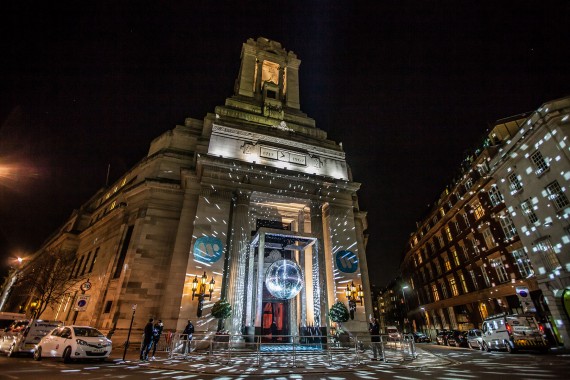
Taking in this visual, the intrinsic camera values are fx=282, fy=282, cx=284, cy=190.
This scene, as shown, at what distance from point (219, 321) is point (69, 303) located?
907 inches

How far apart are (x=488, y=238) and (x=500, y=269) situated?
3.61 meters

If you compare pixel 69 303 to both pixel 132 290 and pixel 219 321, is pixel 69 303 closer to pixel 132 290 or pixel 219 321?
pixel 132 290

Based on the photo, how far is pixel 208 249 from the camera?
2067cm

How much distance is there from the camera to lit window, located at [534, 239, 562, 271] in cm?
2173

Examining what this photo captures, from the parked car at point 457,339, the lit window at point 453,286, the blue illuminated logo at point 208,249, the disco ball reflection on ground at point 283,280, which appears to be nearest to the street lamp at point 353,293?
the disco ball reflection on ground at point 283,280

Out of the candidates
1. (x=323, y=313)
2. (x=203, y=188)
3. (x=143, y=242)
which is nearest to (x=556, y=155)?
(x=323, y=313)

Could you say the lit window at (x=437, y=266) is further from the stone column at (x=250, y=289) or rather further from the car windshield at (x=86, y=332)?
the car windshield at (x=86, y=332)

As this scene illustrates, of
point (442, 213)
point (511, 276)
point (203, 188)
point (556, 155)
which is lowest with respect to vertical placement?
point (511, 276)

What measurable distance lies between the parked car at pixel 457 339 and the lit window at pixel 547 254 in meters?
10.5

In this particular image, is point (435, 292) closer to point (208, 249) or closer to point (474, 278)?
point (474, 278)

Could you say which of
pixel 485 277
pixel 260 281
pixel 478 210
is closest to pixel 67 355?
pixel 260 281

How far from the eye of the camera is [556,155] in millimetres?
Answer: 21531

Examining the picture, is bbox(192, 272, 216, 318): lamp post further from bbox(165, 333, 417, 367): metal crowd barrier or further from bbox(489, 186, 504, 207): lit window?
bbox(489, 186, 504, 207): lit window

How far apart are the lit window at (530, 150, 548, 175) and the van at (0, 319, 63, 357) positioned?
36.3 meters
